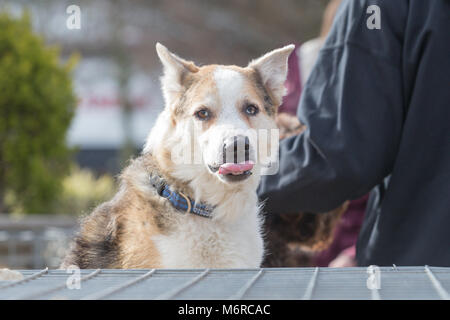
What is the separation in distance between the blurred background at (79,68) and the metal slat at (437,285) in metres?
1.01

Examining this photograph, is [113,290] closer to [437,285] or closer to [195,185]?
[195,185]

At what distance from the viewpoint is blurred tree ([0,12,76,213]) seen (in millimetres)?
5109

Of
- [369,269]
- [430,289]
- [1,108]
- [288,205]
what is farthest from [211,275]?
[1,108]

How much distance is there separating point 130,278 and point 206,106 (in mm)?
630

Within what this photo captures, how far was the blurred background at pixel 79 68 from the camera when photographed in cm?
275

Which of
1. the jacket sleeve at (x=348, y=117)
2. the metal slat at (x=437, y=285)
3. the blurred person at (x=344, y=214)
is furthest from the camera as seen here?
the blurred person at (x=344, y=214)

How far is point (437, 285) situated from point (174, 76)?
98 centimetres

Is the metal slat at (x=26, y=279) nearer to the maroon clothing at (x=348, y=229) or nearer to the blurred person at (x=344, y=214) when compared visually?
the blurred person at (x=344, y=214)
